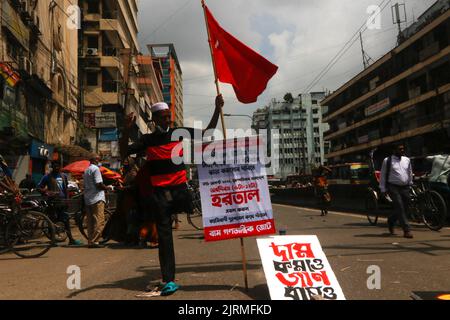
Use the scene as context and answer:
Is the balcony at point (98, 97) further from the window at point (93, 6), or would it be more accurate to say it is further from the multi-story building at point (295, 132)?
the multi-story building at point (295, 132)

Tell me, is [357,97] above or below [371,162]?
above

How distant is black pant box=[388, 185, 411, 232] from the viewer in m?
8.59

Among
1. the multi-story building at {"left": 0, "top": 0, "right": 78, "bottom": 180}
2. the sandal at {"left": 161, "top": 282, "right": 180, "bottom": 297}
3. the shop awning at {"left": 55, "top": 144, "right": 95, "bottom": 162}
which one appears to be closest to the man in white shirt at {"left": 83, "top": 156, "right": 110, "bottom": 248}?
the sandal at {"left": 161, "top": 282, "right": 180, "bottom": 297}

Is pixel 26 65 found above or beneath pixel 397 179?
above

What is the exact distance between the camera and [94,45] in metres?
41.0

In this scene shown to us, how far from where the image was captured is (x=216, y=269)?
236 inches

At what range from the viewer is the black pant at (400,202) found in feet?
28.2

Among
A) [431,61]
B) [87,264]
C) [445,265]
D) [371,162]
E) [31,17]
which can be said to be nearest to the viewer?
[445,265]

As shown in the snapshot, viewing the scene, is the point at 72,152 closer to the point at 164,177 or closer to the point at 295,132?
the point at 164,177

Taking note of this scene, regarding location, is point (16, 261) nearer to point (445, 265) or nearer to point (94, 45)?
point (445, 265)

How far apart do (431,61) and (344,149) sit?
1266 inches

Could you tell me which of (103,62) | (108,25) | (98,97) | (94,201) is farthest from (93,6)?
(94,201)

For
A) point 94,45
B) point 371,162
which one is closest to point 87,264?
point 371,162

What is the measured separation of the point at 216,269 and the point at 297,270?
1.94 m
